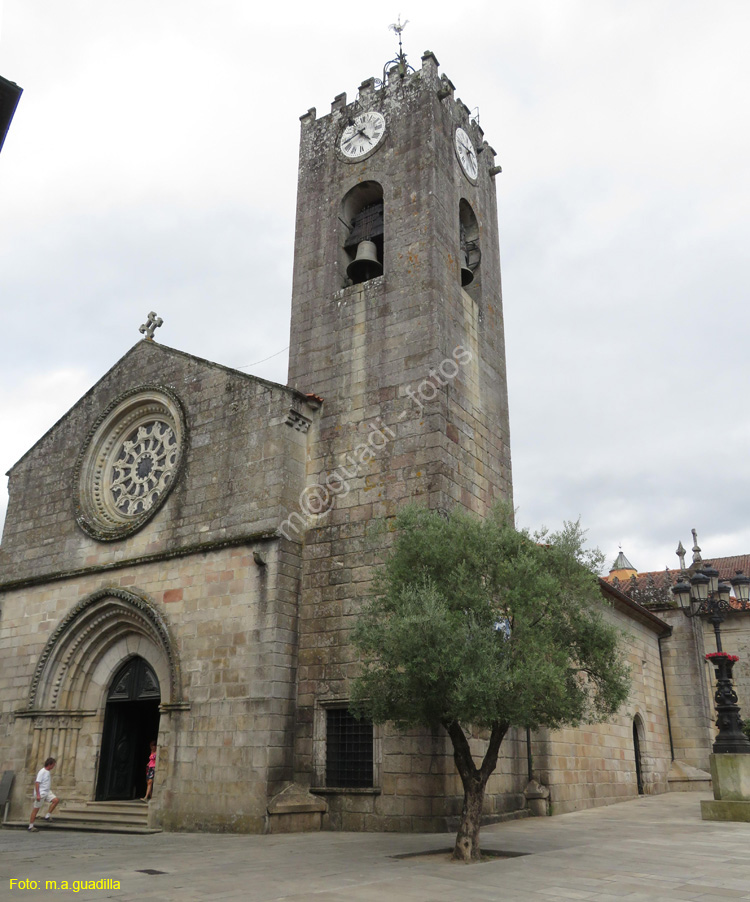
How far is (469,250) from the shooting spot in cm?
1938

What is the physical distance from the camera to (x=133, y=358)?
63.5 feet

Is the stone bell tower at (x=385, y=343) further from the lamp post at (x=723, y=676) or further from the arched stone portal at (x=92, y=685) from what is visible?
the lamp post at (x=723, y=676)

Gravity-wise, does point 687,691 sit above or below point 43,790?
above

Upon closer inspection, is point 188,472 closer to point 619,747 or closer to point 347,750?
point 347,750

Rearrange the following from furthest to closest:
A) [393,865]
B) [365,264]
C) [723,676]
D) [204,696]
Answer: [365,264] < [723,676] < [204,696] < [393,865]

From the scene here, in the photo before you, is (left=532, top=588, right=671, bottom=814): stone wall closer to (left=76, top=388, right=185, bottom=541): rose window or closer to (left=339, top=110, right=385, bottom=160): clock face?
(left=76, top=388, right=185, bottom=541): rose window

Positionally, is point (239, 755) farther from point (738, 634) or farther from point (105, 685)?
point (738, 634)

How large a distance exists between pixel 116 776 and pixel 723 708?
41.2 ft

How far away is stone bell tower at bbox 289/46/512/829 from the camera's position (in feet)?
47.1

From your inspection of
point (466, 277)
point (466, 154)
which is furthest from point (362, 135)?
point (466, 277)

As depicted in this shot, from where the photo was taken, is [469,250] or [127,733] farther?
[469,250]

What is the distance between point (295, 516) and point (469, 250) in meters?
8.43

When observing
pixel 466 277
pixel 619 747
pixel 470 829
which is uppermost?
pixel 466 277

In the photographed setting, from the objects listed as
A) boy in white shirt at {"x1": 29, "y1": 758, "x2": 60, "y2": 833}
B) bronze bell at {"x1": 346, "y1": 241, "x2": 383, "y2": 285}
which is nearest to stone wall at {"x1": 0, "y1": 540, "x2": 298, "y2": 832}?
boy in white shirt at {"x1": 29, "y1": 758, "x2": 60, "y2": 833}
